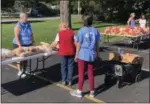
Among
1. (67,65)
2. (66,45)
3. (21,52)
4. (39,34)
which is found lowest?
(39,34)

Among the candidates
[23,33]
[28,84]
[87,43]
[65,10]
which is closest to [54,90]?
[28,84]

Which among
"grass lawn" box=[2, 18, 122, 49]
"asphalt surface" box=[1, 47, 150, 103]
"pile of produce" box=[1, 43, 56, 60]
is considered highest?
"pile of produce" box=[1, 43, 56, 60]

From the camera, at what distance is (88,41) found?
7590 millimetres

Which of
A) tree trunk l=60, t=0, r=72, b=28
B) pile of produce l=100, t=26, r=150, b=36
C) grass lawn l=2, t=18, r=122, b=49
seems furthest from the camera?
grass lawn l=2, t=18, r=122, b=49

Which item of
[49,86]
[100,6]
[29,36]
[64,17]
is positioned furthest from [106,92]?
[100,6]

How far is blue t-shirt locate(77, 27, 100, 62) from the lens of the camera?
756cm

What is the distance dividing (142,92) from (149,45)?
8.62m

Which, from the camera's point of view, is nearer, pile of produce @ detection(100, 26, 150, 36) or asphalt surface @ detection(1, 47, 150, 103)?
asphalt surface @ detection(1, 47, 150, 103)

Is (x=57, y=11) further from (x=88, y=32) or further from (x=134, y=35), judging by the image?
(x=88, y=32)

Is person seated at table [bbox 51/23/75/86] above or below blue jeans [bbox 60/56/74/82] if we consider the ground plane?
above

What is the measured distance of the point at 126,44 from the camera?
1711 centimetres

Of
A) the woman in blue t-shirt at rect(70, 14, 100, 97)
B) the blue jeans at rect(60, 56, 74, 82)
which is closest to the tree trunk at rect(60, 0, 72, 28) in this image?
the blue jeans at rect(60, 56, 74, 82)

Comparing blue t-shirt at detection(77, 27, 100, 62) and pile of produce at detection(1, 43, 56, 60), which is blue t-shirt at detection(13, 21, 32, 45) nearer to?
pile of produce at detection(1, 43, 56, 60)

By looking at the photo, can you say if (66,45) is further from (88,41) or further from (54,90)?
(54,90)
